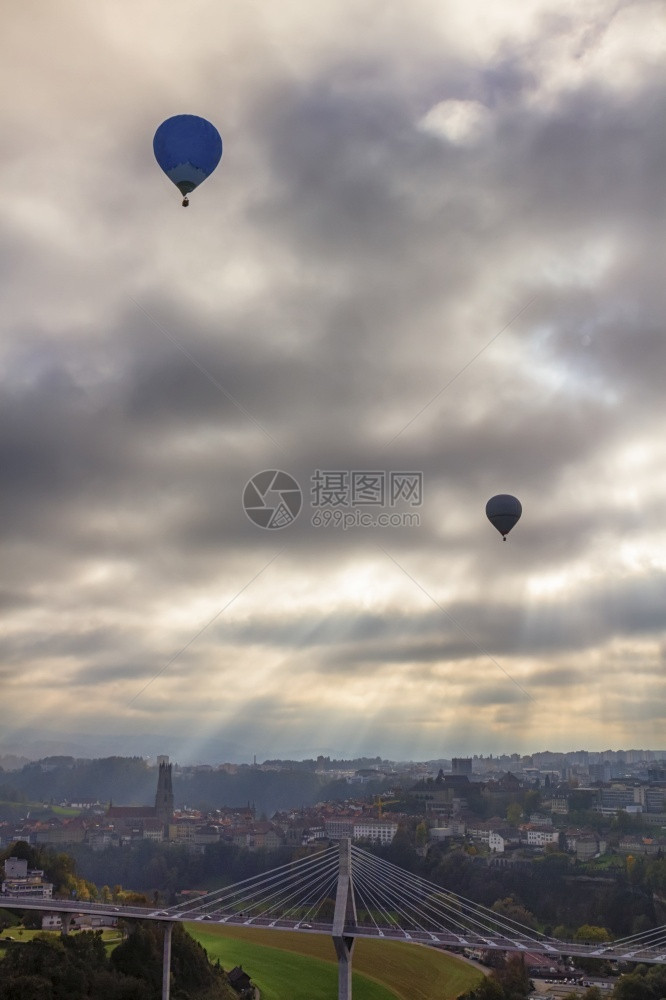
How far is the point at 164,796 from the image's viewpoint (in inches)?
2047

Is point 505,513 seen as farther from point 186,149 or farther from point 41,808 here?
point 41,808

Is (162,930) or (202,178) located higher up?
(202,178)

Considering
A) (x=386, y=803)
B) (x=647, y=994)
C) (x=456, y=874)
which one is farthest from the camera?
(x=386, y=803)

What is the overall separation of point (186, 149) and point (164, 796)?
44234mm

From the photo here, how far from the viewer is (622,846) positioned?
4028cm

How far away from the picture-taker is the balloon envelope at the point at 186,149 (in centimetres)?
1411

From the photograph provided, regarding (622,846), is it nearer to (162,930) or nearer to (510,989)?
(510,989)

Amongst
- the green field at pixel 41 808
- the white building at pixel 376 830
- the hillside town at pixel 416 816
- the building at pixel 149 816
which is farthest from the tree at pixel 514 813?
the green field at pixel 41 808

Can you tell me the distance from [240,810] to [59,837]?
1120 cm

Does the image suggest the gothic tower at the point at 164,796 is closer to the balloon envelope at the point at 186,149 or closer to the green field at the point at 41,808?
the green field at the point at 41,808

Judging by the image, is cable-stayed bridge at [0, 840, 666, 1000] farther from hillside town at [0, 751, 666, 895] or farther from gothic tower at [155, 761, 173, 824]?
gothic tower at [155, 761, 173, 824]

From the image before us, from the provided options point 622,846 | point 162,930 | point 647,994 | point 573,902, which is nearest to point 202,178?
point 162,930

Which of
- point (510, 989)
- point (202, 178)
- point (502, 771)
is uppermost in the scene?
point (202, 178)

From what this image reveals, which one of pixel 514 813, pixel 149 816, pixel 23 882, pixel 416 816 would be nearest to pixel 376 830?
pixel 416 816
